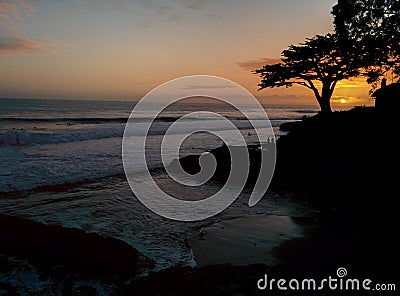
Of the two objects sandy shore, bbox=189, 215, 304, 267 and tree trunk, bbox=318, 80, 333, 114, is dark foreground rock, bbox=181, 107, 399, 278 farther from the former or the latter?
tree trunk, bbox=318, 80, 333, 114

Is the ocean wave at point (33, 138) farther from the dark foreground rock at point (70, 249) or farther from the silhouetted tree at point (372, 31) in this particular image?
the silhouetted tree at point (372, 31)

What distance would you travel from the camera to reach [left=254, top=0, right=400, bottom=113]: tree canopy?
1688 centimetres

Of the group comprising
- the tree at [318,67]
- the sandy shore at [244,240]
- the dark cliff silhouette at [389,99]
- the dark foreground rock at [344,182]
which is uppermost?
the tree at [318,67]

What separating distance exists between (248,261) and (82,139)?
2574 centimetres

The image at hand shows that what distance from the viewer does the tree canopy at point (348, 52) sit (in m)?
16.9

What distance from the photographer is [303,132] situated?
1706cm

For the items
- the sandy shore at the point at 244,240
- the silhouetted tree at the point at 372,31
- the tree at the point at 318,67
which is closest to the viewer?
the sandy shore at the point at 244,240

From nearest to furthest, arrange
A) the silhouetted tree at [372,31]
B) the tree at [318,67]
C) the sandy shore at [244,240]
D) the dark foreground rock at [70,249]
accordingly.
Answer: the dark foreground rock at [70,249] < the sandy shore at [244,240] < the silhouetted tree at [372,31] < the tree at [318,67]

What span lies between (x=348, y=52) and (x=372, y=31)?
236 cm

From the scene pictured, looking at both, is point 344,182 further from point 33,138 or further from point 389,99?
point 33,138

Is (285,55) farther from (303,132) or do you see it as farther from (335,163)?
(335,163)

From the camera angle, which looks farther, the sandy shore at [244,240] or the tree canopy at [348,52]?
the tree canopy at [348,52]

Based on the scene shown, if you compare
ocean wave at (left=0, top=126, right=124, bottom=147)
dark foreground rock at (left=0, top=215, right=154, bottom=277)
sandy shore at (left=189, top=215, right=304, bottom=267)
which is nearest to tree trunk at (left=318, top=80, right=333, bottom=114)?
sandy shore at (left=189, top=215, right=304, bottom=267)

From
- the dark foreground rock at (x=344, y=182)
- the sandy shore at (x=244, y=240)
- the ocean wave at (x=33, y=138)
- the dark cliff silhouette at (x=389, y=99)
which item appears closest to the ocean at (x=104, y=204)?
the sandy shore at (x=244, y=240)
